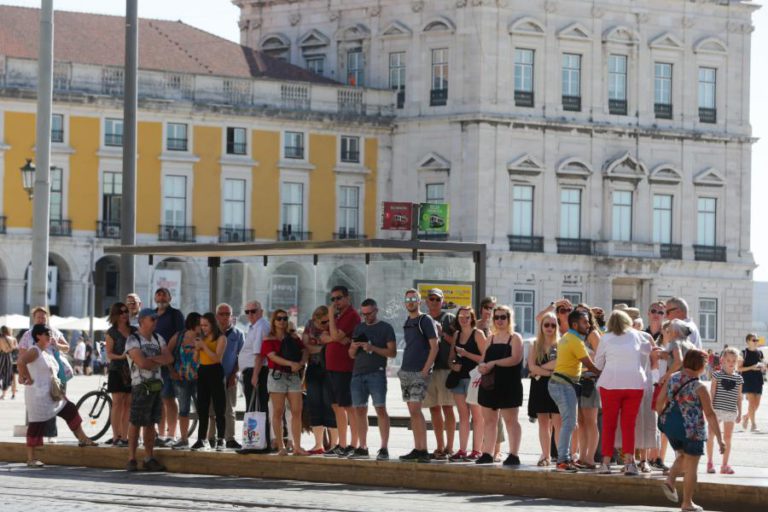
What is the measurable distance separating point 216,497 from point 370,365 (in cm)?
275

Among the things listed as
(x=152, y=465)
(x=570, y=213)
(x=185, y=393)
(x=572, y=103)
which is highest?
(x=572, y=103)

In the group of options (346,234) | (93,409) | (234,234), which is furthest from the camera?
(346,234)

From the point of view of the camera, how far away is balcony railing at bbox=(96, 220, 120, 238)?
202 feet

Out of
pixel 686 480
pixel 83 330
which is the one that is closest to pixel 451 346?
pixel 686 480

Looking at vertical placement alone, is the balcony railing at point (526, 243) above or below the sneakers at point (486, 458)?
above

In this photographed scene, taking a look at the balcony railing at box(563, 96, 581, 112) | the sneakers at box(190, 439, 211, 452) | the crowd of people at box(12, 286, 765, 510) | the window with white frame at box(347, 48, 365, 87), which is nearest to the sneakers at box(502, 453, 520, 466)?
the crowd of people at box(12, 286, 765, 510)

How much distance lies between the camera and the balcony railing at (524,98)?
66.8m

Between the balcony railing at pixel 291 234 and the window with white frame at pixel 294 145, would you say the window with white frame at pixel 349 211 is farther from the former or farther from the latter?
the window with white frame at pixel 294 145

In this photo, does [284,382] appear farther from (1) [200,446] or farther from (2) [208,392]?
(1) [200,446]

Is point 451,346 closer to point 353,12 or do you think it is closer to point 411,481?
point 411,481

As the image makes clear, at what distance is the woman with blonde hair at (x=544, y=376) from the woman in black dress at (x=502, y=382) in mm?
200

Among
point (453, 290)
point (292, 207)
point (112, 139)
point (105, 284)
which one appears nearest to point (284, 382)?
point (453, 290)

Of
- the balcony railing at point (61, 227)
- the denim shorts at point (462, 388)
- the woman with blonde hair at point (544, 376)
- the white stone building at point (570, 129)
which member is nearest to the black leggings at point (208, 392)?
the denim shorts at point (462, 388)

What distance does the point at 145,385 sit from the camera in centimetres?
2214
